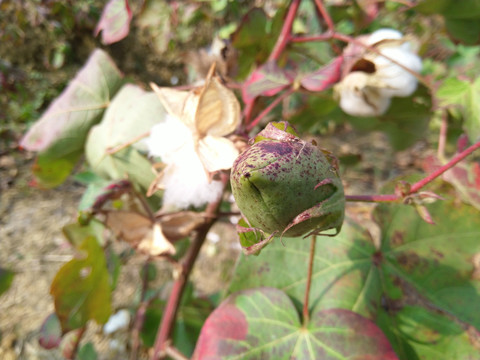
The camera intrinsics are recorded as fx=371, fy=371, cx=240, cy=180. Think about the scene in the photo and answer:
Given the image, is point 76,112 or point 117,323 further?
point 117,323

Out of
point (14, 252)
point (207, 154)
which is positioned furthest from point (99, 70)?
point (14, 252)

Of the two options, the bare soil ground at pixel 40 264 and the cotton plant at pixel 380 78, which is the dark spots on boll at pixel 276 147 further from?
the bare soil ground at pixel 40 264

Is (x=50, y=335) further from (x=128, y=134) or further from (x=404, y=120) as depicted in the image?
(x=404, y=120)

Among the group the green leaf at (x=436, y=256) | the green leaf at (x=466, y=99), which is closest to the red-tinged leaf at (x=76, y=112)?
the green leaf at (x=436, y=256)

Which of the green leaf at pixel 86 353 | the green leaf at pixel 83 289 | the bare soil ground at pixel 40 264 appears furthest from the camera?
the bare soil ground at pixel 40 264

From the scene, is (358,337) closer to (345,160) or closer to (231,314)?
(231,314)

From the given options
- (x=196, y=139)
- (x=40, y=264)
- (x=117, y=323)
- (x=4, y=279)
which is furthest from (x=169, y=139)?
(x=40, y=264)

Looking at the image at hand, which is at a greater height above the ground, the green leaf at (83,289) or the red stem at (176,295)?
the green leaf at (83,289)
